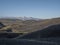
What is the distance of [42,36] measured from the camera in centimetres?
1381

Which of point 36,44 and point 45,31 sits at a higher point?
point 45,31

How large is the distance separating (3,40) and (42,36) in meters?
3.61

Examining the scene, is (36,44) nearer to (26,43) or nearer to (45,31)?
(26,43)

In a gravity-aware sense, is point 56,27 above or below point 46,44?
above

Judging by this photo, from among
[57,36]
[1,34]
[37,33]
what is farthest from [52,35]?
[1,34]

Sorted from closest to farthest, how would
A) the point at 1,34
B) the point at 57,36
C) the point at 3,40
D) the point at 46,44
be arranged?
1. the point at 46,44
2. the point at 3,40
3. the point at 57,36
4. the point at 1,34

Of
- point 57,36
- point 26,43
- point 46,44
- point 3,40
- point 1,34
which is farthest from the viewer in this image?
point 1,34

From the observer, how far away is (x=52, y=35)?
13742 millimetres

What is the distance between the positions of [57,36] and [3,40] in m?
4.82

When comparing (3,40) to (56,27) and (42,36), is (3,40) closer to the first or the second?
(42,36)

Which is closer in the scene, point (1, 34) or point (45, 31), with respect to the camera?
point (45, 31)

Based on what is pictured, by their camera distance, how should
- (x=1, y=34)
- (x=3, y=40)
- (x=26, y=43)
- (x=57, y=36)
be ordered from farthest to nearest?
(x=1, y=34) < (x=57, y=36) < (x=3, y=40) < (x=26, y=43)

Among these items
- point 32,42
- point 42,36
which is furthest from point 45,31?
point 32,42

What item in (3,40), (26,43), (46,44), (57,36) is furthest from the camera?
(57,36)
